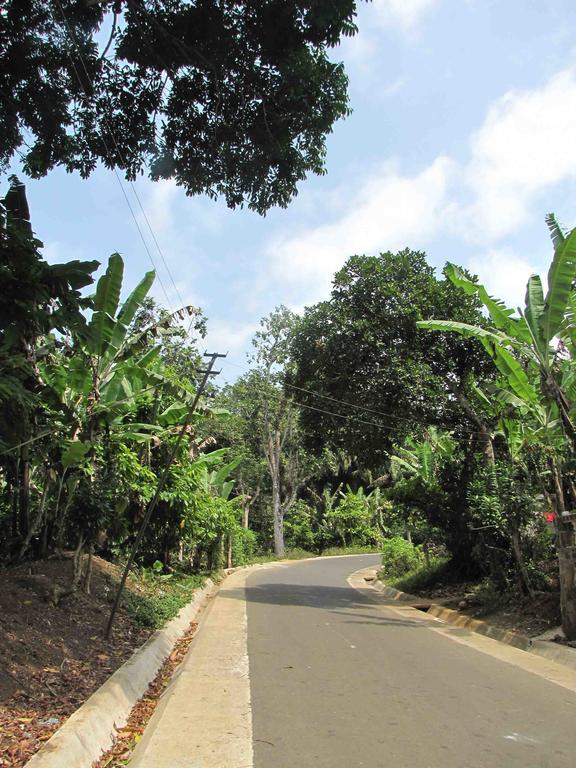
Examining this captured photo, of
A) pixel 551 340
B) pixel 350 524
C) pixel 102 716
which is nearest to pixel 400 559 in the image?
pixel 551 340

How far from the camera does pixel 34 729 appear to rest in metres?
4.84

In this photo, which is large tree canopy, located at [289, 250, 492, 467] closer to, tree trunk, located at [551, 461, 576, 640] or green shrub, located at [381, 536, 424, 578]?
tree trunk, located at [551, 461, 576, 640]

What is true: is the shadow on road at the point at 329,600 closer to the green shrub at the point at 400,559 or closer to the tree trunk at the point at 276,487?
the green shrub at the point at 400,559

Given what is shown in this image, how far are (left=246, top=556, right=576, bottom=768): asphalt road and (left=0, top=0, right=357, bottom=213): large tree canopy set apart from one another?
6317 mm

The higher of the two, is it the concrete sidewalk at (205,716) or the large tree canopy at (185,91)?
the large tree canopy at (185,91)

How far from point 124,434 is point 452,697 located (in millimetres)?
7542

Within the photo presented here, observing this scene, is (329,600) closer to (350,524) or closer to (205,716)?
(205,716)

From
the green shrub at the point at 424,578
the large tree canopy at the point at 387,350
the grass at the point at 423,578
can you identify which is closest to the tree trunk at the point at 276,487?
the grass at the point at 423,578

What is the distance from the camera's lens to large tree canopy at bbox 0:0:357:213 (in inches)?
284

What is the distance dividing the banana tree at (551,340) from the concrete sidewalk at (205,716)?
5.47 m

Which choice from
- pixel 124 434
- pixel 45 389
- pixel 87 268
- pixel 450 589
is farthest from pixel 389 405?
pixel 87 268

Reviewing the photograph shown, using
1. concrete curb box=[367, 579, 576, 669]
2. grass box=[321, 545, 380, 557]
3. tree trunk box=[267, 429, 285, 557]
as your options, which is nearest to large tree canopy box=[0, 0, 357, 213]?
concrete curb box=[367, 579, 576, 669]

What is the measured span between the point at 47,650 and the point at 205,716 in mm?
2417

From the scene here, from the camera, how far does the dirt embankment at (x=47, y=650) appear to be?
4.97 m
